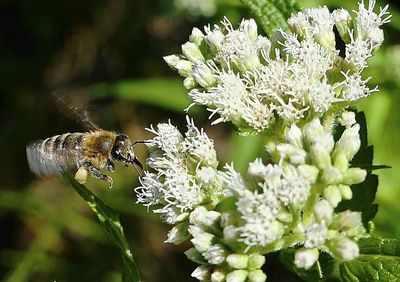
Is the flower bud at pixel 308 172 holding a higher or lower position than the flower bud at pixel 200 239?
higher

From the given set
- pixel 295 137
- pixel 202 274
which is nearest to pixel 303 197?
pixel 295 137

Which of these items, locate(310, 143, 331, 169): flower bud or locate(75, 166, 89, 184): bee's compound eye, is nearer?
locate(310, 143, 331, 169): flower bud

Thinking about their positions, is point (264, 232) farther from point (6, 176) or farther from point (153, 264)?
point (6, 176)

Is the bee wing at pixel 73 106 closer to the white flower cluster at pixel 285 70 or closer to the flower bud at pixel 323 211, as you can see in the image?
the white flower cluster at pixel 285 70

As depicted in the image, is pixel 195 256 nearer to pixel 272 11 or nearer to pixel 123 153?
pixel 123 153

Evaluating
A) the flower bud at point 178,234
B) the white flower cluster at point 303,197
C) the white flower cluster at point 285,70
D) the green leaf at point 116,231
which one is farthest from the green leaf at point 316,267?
the green leaf at point 116,231

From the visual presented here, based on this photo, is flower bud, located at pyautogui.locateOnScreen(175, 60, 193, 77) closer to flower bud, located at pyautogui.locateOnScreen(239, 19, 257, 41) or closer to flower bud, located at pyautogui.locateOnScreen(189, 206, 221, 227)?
flower bud, located at pyautogui.locateOnScreen(239, 19, 257, 41)

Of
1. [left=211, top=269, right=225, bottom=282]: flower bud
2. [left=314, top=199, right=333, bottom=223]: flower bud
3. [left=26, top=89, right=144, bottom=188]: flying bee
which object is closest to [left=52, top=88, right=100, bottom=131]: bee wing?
[left=26, top=89, right=144, bottom=188]: flying bee
